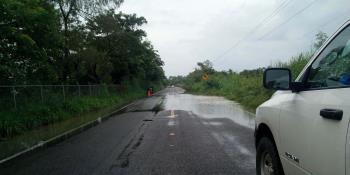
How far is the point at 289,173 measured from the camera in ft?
13.1

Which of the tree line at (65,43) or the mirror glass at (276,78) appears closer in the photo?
the mirror glass at (276,78)

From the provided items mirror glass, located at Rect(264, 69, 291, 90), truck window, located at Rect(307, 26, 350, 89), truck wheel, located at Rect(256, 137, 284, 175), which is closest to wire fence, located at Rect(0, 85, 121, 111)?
truck wheel, located at Rect(256, 137, 284, 175)

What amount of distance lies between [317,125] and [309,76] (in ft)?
2.56

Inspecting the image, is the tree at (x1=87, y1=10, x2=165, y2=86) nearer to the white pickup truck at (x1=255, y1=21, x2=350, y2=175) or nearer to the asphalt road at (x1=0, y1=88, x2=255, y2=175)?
the asphalt road at (x1=0, y1=88, x2=255, y2=175)

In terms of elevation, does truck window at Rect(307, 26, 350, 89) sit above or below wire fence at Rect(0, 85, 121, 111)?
above

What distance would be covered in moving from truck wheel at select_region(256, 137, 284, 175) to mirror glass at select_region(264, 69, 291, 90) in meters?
0.79

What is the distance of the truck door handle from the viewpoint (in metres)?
2.77

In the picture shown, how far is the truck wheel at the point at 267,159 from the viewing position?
4445 millimetres

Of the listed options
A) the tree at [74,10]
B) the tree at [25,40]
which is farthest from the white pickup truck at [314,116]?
the tree at [74,10]

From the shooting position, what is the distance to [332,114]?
113 inches

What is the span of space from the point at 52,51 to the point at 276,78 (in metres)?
19.3

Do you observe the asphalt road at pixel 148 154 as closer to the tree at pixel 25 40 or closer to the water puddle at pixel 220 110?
the water puddle at pixel 220 110

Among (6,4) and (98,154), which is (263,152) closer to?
(98,154)

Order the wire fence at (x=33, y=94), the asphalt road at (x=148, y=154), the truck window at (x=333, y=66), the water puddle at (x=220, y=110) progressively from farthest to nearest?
the water puddle at (x=220, y=110), the wire fence at (x=33, y=94), the asphalt road at (x=148, y=154), the truck window at (x=333, y=66)
